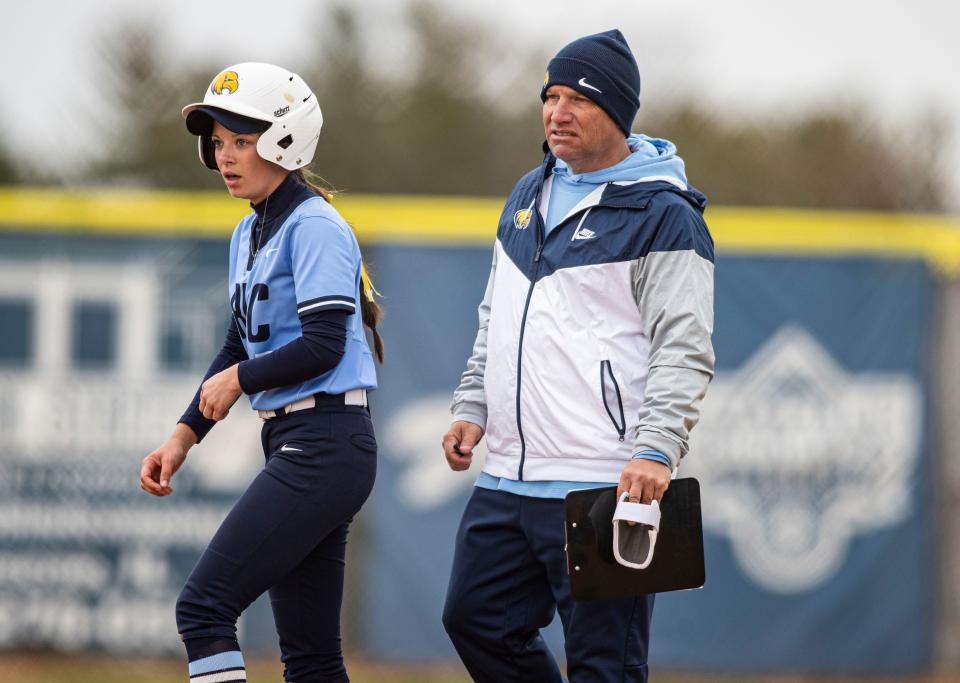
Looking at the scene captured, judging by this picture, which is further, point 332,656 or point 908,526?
point 908,526

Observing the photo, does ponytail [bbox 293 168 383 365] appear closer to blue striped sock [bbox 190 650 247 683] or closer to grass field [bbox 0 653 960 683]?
blue striped sock [bbox 190 650 247 683]

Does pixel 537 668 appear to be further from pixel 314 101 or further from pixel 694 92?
pixel 694 92

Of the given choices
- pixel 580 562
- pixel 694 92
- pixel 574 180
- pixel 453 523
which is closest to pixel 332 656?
pixel 580 562

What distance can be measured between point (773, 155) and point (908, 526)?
831cm

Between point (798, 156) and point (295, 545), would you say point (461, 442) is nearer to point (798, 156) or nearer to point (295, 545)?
point (295, 545)

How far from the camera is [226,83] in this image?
147 inches

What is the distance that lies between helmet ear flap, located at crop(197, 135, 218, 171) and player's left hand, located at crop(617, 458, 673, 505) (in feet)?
4.95

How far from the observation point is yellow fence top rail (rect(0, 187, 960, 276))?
24.1ft

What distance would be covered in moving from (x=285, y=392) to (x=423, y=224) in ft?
12.7

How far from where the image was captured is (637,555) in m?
3.51

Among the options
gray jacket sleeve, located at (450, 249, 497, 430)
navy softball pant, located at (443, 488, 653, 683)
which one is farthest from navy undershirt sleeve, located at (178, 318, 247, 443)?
navy softball pant, located at (443, 488, 653, 683)

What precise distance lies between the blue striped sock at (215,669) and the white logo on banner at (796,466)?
4312mm

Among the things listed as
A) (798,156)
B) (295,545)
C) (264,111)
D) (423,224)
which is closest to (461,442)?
(295,545)

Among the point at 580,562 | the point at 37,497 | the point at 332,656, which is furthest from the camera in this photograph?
the point at 37,497
